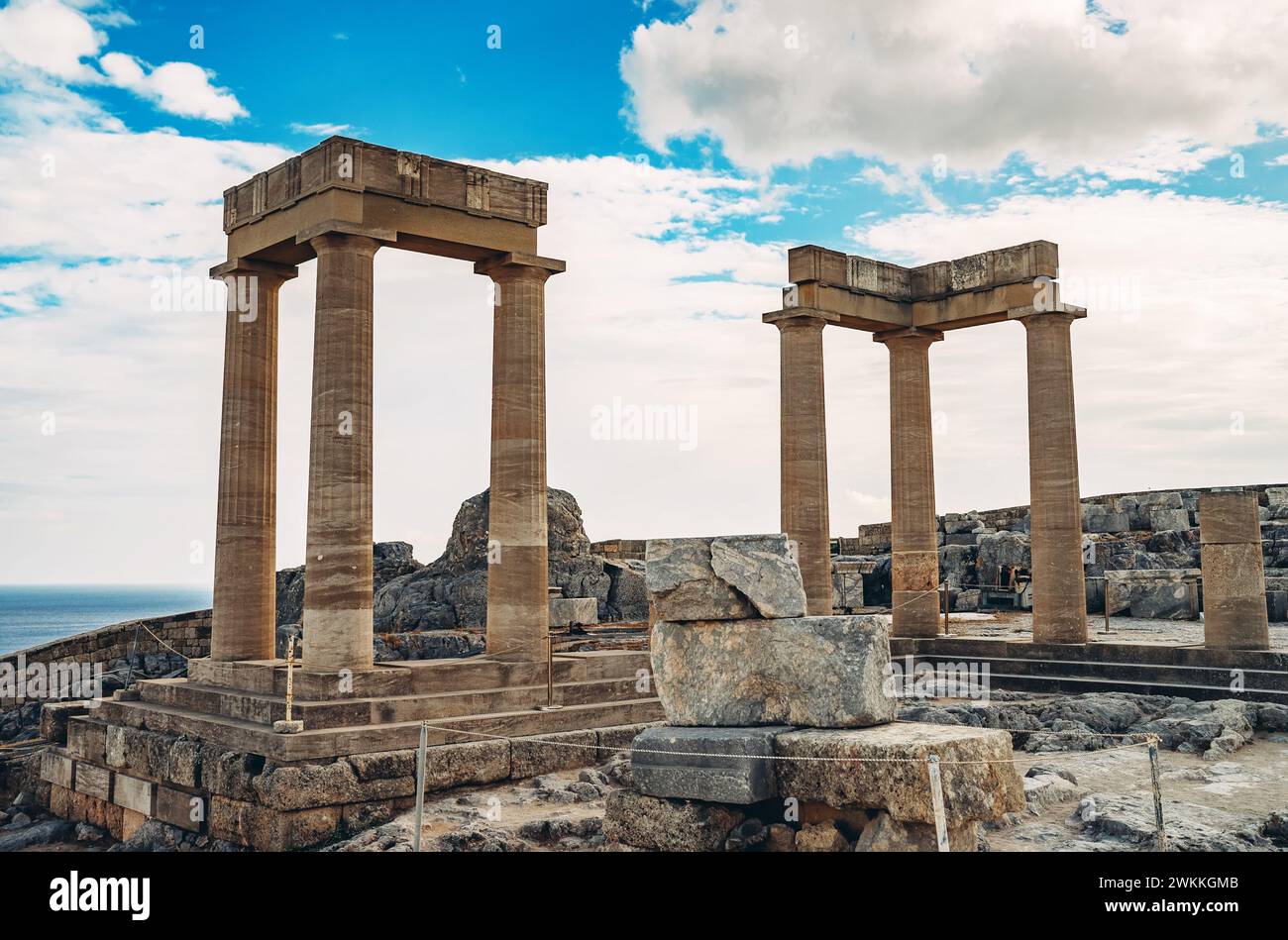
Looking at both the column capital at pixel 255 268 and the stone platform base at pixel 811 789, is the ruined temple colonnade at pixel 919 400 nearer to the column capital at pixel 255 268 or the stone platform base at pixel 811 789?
the column capital at pixel 255 268

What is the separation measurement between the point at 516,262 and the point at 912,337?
9.59m

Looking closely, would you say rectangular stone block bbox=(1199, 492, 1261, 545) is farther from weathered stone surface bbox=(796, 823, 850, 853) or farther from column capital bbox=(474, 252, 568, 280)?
weathered stone surface bbox=(796, 823, 850, 853)

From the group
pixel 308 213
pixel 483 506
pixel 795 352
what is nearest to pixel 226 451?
pixel 308 213

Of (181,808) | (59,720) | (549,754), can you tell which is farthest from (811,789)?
(59,720)

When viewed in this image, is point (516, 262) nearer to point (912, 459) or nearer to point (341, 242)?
→ point (341, 242)

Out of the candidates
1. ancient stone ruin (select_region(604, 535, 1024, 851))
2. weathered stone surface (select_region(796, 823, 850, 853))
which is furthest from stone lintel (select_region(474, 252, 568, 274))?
weathered stone surface (select_region(796, 823, 850, 853))

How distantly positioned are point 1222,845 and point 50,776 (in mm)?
15764

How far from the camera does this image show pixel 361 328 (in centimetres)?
1541

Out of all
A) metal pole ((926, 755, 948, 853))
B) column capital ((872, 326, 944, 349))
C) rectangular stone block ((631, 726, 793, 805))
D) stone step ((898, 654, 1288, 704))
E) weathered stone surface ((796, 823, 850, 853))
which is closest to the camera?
Answer: metal pole ((926, 755, 948, 853))

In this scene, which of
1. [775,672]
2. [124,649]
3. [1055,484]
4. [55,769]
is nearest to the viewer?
[775,672]

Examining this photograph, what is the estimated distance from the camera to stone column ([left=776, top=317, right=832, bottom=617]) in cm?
2127

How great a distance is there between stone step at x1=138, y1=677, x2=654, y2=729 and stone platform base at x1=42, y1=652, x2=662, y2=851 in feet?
0.06

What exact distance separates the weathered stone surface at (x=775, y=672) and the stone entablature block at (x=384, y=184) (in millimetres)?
8457

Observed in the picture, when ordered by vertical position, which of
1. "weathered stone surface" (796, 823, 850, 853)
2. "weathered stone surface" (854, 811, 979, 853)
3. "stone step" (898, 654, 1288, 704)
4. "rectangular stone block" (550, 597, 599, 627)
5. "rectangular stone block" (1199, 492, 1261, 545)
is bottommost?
"weathered stone surface" (796, 823, 850, 853)
